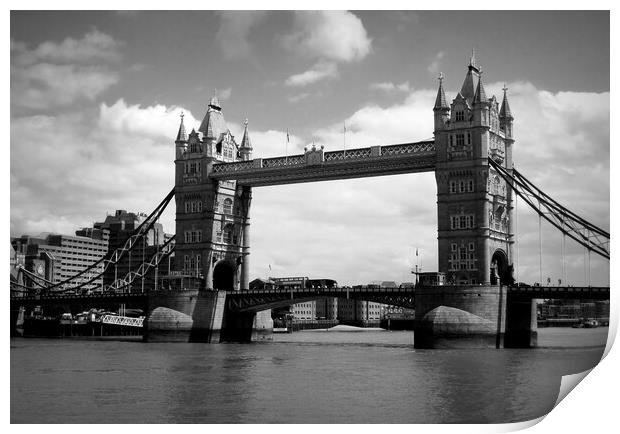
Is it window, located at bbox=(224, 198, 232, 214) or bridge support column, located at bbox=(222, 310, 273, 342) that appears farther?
window, located at bbox=(224, 198, 232, 214)

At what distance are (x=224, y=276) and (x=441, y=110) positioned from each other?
29432 millimetres

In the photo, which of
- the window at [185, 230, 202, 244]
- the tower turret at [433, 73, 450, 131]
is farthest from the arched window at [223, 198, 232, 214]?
the tower turret at [433, 73, 450, 131]

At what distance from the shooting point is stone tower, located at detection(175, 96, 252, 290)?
83.9 metres

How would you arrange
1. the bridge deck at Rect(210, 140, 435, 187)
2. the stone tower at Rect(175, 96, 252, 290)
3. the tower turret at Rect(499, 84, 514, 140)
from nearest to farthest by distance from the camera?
the bridge deck at Rect(210, 140, 435, 187) < the tower turret at Rect(499, 84, 514, 140) < the stone tower at Rect(175, 96, 252, 290)

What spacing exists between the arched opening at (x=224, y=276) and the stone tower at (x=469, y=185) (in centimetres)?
2458

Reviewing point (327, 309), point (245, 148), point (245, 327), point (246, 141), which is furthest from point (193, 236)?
point (327, 309)

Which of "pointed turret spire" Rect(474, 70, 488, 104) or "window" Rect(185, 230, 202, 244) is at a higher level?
"pointed turret spire" Rect(474, 70, 488, 104)

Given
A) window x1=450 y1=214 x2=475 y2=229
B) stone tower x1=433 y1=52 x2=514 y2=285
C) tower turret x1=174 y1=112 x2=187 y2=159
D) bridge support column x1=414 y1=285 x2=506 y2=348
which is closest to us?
bridge support column x1=414 y1=285 x2=506 y2=348

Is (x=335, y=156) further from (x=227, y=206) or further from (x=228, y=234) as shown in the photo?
(x=228, y=234)

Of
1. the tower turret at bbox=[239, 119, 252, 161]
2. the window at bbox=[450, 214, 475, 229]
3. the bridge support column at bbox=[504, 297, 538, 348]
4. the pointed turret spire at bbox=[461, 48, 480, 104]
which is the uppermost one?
the pointed turret spire at bbox=[461, 48, 480, 104]

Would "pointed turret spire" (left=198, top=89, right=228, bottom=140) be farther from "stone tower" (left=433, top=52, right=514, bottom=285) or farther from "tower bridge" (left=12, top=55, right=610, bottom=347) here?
"stone tower" (left=433, top=52, right=514, bottom=285)

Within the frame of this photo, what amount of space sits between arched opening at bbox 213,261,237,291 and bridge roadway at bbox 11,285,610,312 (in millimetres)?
5544

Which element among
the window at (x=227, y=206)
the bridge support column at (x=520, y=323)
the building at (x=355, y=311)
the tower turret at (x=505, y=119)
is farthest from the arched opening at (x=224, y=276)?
the building at (x=355, y=311)
